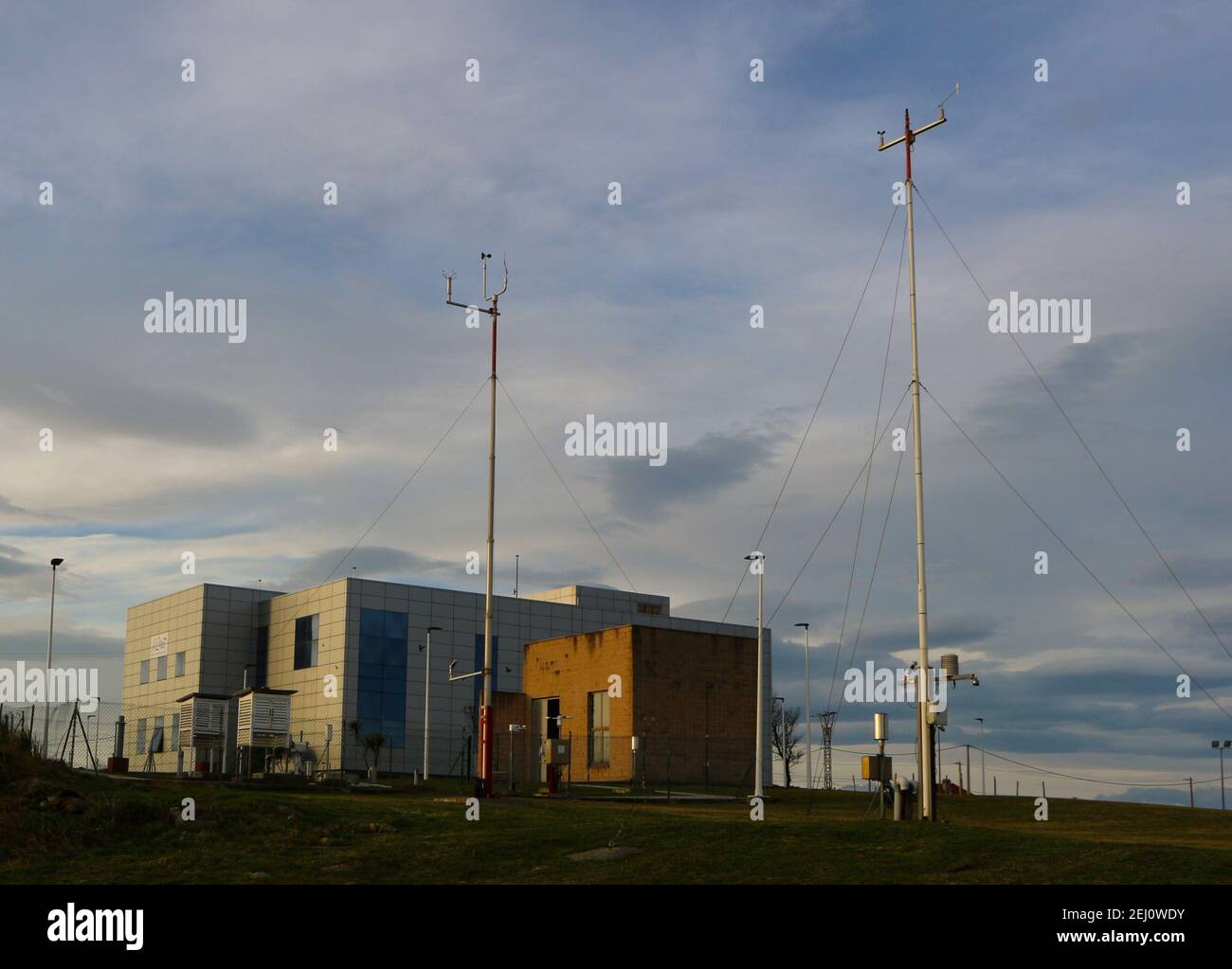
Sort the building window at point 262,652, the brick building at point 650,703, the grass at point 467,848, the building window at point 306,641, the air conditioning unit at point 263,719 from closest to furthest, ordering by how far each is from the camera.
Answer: the grass at point 467,848 → the air conditioning unit at point 263,719 → the brick building at point 650,703 → the building window at point 306,641 → the building window at point 262,652

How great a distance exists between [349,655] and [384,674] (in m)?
2.98

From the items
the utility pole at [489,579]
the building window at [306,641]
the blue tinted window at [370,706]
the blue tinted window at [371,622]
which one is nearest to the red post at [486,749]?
the utility pole at [489,579]

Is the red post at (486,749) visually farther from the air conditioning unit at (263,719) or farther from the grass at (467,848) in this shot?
the air conditioning unit at (263,719)

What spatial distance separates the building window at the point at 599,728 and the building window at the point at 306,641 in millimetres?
34167

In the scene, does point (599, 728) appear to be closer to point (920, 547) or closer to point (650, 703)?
point (650, 703)

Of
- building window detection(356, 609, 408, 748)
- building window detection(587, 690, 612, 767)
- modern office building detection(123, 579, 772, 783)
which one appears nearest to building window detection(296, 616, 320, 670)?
modern office building detection(123, 579, 772, 783)

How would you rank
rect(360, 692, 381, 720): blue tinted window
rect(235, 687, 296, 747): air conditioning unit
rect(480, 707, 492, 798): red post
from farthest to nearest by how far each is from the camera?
rect(360, 692, 381, 720): blue tinted window < rect(235, 687, 296, 747): air conditioning unit < rect(480, 707, 492, 798): red post

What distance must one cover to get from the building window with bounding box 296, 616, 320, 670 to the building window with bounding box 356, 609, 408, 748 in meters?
4.05

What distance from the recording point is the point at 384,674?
302 ft

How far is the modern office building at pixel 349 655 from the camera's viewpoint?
90.2m

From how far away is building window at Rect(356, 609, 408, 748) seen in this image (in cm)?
9056

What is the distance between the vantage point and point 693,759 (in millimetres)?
62281

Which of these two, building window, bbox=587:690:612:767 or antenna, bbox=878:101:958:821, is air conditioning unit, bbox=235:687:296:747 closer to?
building window, bbox=587:690:612:767

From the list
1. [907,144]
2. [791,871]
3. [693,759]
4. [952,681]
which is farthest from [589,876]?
[693,759]
